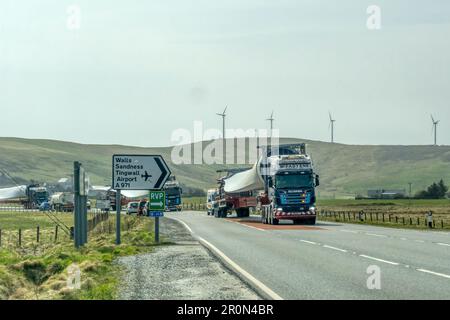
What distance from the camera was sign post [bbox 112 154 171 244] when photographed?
2480 centimetres

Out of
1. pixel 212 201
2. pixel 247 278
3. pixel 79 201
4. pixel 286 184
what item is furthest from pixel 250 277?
pixel 212 201

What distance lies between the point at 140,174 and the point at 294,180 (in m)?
20.0

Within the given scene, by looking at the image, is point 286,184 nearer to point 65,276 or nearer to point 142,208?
point 65,276

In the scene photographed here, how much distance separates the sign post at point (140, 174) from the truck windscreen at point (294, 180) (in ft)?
63.4

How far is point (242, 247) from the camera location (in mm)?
24188

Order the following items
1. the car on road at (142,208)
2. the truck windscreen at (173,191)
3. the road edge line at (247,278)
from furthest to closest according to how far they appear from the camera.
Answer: the truck windscreen at (173,191), the car on road at (142,208), the road edge line at (247,278)

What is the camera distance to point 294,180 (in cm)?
4400

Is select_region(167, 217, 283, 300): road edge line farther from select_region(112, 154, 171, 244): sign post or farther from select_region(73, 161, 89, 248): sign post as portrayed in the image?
select_region(73, 161, 89, 248): sign post

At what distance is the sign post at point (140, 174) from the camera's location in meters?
24.8

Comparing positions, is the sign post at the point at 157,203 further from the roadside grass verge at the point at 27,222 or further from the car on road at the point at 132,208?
the car on road at the point at 132,208

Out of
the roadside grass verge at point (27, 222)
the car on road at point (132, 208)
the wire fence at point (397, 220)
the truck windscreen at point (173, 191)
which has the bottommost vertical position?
the roadside grass verge at point (27, 222)

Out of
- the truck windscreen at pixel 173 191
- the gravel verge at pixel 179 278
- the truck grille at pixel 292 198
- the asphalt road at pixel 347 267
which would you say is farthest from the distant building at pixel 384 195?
the gravel verge at pixel 179 278
